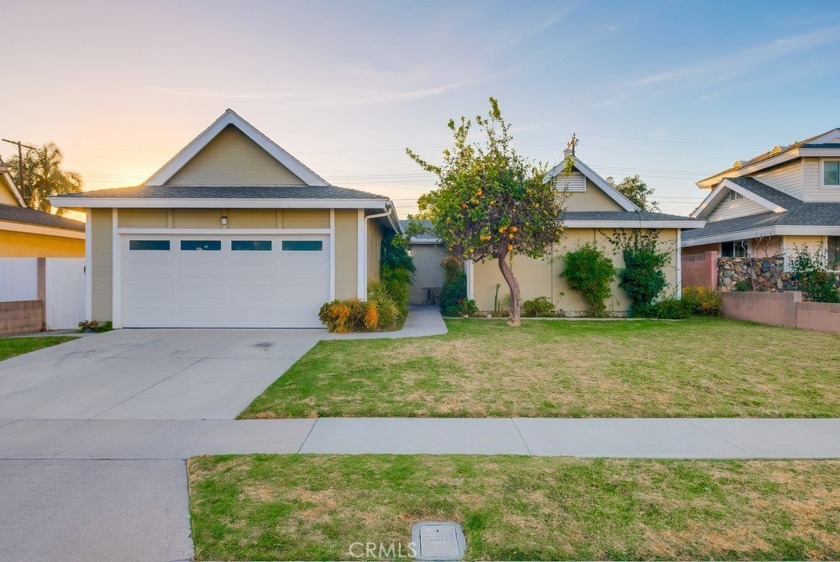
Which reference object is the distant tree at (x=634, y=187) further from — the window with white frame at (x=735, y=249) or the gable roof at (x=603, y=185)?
the gable roof at (x=603, y=185)

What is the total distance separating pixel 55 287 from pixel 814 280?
22.0m

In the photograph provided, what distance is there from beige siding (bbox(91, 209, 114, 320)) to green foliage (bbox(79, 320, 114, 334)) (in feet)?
0.66

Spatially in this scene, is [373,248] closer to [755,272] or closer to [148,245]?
[148,245]

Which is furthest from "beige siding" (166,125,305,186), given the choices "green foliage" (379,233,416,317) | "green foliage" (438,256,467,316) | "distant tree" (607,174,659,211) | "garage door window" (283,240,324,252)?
"distant tree" (607,174,659,211)

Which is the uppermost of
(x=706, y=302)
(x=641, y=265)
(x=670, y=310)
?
(x=641, y=265)

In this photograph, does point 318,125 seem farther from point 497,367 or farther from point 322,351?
point 497,367

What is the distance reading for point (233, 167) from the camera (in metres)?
13.2

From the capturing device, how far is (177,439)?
4.49m

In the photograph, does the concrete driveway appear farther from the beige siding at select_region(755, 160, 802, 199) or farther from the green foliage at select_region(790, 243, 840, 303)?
the beige siding at select_region(755, 160, 802, 199)

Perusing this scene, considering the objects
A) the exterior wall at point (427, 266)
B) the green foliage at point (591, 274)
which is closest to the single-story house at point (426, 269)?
the exterior wall at point (427, 266)

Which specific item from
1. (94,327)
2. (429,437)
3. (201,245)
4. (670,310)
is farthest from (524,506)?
(670,310)

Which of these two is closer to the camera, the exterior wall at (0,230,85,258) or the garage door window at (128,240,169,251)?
the garage door window at (128,240,169,251)

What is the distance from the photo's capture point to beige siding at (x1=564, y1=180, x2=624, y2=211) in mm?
16094

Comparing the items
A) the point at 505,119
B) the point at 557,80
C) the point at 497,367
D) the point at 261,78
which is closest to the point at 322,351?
the point at 497,367
